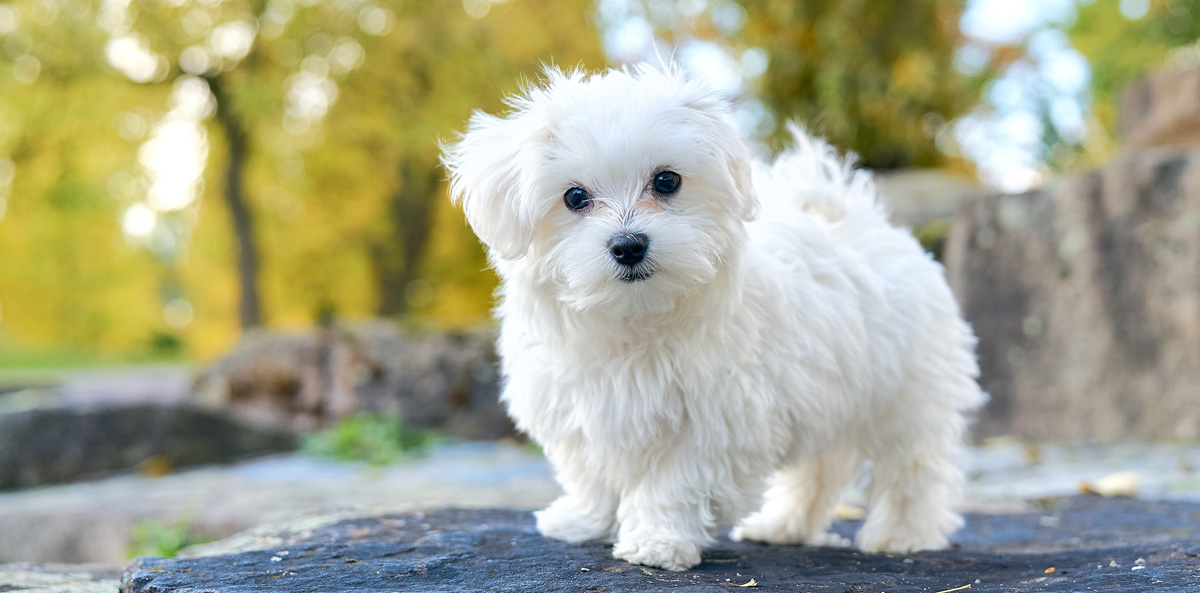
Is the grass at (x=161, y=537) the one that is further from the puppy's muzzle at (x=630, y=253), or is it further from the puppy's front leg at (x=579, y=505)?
the puppy's muzzle at (x=630, y=253)

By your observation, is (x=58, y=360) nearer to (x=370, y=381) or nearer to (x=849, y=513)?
(x=370, y=381)

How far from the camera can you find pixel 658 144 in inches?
121

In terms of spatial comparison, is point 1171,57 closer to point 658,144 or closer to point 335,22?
point 335,22

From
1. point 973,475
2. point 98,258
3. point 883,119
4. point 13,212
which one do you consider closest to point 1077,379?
point 973,475

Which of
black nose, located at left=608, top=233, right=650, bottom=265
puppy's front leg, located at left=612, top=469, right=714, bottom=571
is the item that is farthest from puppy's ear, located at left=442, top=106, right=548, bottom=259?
puppy's front leg, located at left=612, top=469, right=714, bottom=571

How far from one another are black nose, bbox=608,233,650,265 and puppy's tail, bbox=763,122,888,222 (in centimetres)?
146

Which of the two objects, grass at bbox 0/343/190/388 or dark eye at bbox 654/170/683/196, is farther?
grass at bbox 0/343/190/388

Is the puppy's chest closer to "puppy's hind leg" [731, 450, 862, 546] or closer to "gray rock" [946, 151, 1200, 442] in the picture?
"puppy's hind leg" [731, 450, 862, 546]

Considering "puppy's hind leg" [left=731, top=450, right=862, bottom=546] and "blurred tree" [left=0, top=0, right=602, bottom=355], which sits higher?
"blurred tree" [left=0, top=0, right=602, bottom=355]

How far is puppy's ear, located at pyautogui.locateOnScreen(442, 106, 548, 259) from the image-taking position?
3.21 m

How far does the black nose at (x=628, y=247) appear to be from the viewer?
296 centimetres

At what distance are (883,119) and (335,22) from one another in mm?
9321

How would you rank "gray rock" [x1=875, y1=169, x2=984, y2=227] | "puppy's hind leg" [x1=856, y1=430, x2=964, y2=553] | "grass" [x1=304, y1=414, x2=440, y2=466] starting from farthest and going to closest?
1. "gray rock" [x1=875, y1=169, x2=984, y2=227]
2. "grass" [x1=304, y1=414, x2=440, y2=466]
3. "puppy's hind leg" [x1=856, y1=430, x2=964, y2=553]

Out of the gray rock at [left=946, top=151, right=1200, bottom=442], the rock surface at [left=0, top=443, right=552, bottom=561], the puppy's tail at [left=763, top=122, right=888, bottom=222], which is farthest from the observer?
the gray rock at [left=946, top=151, right=1200, bottom=442]
